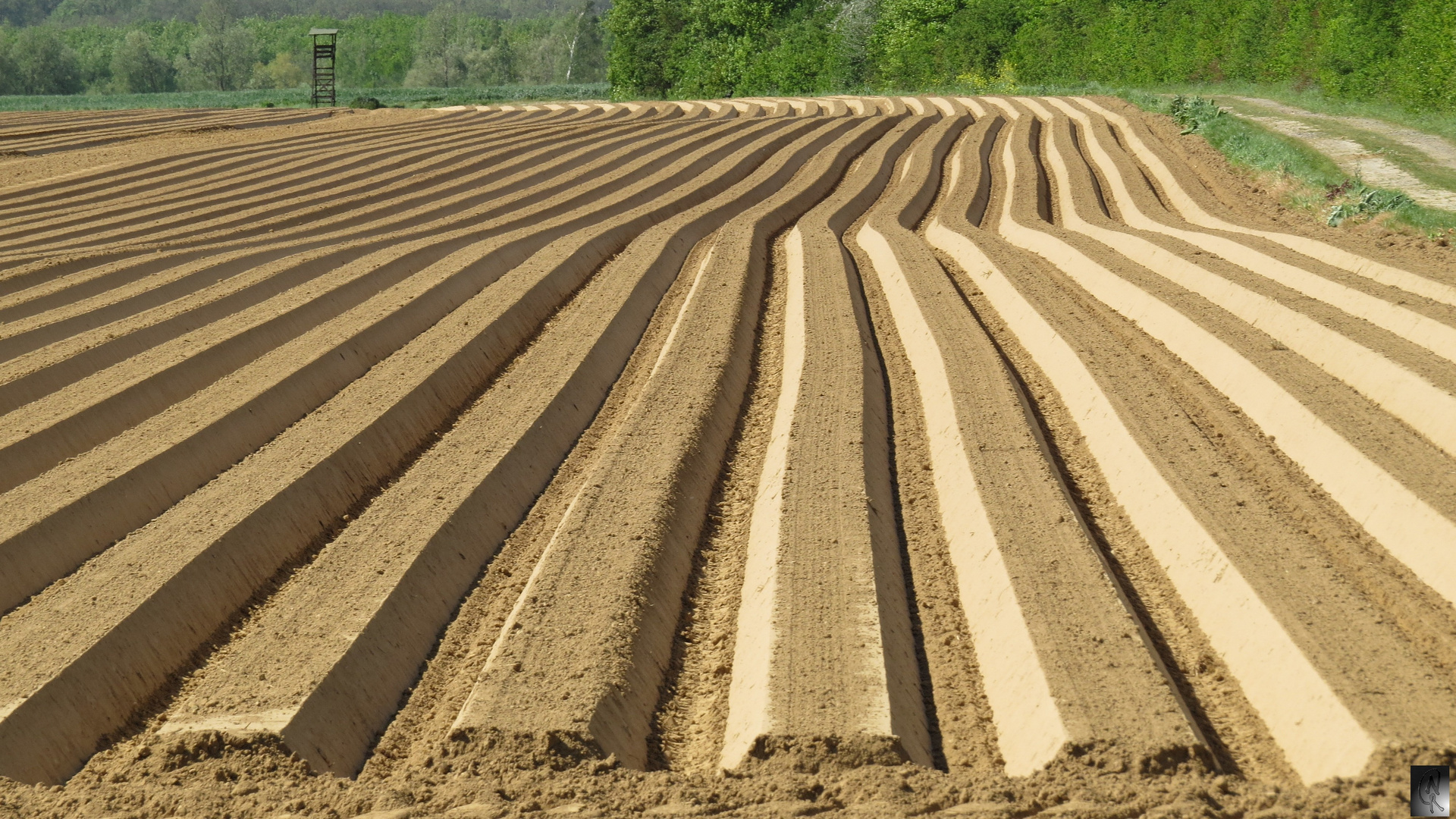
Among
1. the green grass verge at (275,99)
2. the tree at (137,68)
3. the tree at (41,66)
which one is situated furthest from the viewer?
the tree at (137,68)

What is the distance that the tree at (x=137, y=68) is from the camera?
236 feet

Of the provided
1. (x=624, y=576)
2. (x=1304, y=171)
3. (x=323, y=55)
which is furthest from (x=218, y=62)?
(x=624, y=576)

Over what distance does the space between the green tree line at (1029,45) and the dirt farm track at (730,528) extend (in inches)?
472

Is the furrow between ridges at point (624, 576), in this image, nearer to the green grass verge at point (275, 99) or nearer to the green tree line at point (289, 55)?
the green grass verge at point (275, 99)

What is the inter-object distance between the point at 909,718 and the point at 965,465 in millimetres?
2010

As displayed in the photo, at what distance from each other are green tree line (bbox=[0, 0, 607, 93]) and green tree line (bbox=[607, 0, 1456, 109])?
2148 cm

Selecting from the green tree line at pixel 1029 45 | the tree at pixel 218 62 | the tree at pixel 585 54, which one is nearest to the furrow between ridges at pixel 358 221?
the green tree line at pixel 1029 45

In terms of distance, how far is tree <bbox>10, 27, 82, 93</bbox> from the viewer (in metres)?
65.9

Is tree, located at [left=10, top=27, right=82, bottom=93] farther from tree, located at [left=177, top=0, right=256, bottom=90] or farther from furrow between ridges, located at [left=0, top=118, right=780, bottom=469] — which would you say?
furrow between ridges, located at [left=0, top=118, right=780, bottom=469]

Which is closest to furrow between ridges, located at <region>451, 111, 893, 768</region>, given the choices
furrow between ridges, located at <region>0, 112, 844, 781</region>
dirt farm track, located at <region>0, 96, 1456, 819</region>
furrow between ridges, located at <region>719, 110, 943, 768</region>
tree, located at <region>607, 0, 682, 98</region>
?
dirt farm track, located at <region>0, 96, 1456, 819</region>

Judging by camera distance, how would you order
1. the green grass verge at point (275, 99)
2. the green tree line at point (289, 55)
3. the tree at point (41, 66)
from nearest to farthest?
1. the green grass verge at point (275, 99)
2. the tree at point (41, 66)
3. the green tree line at point (289, 55)

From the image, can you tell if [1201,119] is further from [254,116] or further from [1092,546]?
[254,116]

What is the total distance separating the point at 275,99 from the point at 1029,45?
1150 inches

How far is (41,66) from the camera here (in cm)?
6688
